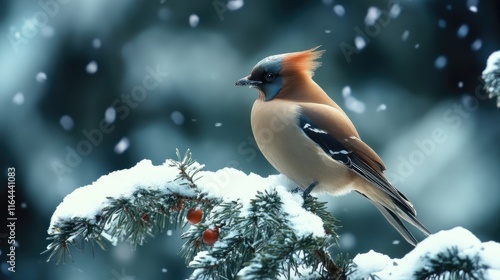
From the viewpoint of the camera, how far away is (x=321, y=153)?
3.63 meters

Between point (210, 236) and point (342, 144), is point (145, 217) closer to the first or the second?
point (210, 236)

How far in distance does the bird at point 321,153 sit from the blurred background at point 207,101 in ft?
5.98

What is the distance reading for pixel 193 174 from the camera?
2705mm

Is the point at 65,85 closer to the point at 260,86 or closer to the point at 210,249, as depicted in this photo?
the point at 260,86

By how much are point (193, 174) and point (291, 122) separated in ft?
3.49

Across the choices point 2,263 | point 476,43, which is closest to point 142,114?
point 2,263

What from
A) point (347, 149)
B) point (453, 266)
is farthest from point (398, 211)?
point (453, 266)

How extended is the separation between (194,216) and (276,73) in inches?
58.2

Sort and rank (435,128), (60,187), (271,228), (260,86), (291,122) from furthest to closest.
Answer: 1. (435,128)
2. (60,187)
3. (260,86)
4. (291,122)
5. (271,228)

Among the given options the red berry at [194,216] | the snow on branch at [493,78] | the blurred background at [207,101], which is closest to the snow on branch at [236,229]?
the red berry at [194,216]

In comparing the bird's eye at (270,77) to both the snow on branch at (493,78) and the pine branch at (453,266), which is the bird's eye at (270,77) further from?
the pine branch at (453,266)

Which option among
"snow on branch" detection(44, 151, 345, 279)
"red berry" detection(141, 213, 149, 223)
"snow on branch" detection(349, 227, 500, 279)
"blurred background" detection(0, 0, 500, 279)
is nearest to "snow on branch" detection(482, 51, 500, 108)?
"snow on branch" detection(349, 227, 500, 279)

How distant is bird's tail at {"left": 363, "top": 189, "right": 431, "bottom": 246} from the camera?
3.57m

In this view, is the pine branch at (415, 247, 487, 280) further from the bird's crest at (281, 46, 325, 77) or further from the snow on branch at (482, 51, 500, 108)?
the bird's crest at (281, 46, 325, 77)
